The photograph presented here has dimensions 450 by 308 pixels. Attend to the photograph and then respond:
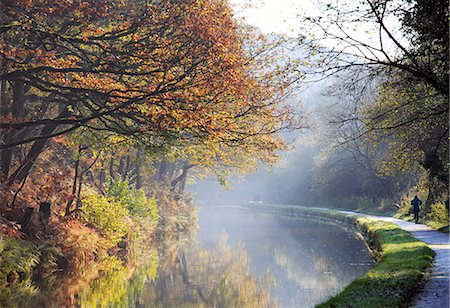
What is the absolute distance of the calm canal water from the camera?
16125 mm

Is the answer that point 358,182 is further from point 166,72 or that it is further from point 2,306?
point 2,306

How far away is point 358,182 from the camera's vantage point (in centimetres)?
6122

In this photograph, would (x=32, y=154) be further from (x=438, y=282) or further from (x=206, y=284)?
(x=438, y=282)

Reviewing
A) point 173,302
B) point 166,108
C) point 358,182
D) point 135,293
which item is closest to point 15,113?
point 166,108

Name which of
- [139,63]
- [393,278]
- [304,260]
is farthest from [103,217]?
[393,278]

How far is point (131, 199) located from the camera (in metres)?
31.7

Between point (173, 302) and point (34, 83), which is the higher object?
point (34, 83)

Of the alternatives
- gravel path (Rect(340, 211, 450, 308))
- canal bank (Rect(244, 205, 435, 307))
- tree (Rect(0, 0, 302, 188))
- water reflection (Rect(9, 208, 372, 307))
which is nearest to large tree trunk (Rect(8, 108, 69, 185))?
tree (Rect(0, 0, 302, 188))

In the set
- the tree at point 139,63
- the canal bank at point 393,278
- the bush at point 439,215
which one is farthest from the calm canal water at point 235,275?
the tree at point 139,63

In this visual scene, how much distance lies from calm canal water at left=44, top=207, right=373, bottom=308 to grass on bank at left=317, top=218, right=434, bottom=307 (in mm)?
1843

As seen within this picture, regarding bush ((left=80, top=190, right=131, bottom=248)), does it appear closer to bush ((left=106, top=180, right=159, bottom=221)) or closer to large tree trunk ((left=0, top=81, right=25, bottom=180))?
bush ((left=106, top=180, right=159, bottom=221))

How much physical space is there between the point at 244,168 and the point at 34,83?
27.7 metres

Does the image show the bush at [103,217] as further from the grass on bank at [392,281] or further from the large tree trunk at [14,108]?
the grass on bank at [392,281]

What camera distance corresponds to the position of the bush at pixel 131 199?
30555mm
